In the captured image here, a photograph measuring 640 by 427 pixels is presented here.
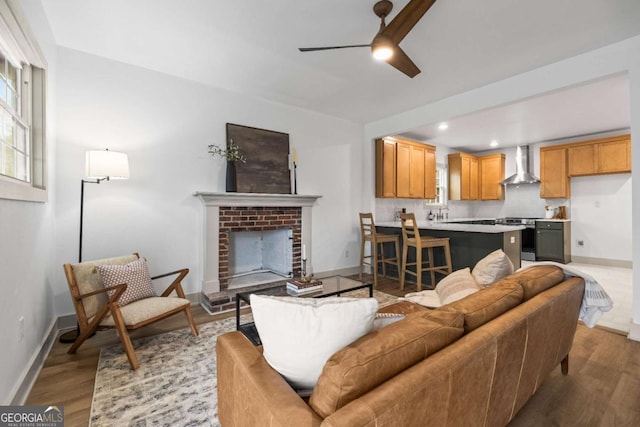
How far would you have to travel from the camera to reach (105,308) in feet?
7.30

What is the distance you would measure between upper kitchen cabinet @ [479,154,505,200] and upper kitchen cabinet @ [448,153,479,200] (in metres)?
0.32

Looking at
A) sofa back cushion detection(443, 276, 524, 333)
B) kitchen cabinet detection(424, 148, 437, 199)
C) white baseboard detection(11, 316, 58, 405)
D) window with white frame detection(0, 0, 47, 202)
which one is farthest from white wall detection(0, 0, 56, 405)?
kitchen cabinet detection(424, 148, 437, 199)

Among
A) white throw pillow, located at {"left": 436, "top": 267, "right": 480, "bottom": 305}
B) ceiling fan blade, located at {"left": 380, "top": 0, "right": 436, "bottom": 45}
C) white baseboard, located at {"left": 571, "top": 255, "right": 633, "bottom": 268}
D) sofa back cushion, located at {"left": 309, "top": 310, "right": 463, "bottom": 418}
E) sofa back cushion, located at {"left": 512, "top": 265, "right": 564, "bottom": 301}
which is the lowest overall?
white baseboard, located at {"left": 571, "top": 255, "right": 633, "bottom": 268}

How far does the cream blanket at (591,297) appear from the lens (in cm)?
196

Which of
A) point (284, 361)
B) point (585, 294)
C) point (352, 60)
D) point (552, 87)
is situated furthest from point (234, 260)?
point (552, 87)

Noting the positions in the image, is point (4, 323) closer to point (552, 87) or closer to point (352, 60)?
point (352, 60)

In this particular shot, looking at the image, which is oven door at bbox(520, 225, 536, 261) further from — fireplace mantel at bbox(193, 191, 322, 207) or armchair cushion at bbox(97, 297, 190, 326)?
armchair cushion at bbox(97, 297, 190, 326)

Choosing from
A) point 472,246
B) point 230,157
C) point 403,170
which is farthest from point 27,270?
point 403,170

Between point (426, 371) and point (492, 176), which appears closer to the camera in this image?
point (426, 371)

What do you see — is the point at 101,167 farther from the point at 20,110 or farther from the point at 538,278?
the point at 538,278

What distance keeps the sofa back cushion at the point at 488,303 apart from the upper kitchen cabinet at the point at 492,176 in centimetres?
624

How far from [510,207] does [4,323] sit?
27.3ft

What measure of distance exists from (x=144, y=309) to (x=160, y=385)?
0.66 metres

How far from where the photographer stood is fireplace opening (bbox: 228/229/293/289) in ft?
13.6
